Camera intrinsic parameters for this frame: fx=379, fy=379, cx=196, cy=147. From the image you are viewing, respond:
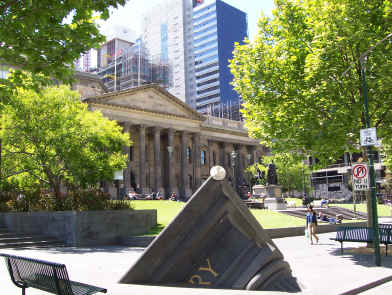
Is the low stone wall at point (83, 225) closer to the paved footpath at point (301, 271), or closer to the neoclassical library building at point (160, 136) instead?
the paved footpath at point (301, 271)

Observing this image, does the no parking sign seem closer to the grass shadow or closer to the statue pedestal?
the grass shadow

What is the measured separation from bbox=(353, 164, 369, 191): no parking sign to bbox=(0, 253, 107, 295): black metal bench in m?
8.24

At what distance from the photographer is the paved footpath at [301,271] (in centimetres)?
729

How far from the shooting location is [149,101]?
56688 mm

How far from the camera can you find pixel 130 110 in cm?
5369

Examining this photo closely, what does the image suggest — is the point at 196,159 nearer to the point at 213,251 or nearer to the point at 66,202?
the point at 66,202

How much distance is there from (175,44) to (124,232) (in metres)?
126

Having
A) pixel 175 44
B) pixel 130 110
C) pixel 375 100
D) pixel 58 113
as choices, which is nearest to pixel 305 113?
pixel 375 100

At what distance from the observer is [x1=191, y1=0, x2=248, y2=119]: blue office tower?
128 metres

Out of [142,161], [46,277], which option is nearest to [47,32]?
[46,277]

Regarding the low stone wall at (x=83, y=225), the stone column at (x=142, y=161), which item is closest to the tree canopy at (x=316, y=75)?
the low stone wall at (x=83, y=225)

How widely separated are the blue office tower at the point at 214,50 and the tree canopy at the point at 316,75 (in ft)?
353

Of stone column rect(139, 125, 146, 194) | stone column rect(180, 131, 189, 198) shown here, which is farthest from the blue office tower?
stone column rect(139, 125, 146, 194)

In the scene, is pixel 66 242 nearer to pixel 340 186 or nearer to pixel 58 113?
pixel 58 113
